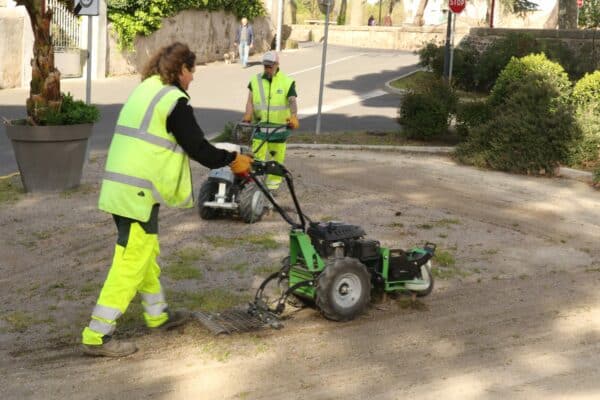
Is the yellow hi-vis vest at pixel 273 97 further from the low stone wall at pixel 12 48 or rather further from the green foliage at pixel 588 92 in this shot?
the low stone wall at pixel 12 48

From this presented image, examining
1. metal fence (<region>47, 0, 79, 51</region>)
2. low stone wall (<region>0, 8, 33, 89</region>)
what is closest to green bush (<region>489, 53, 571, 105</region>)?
low stone wall (<region>0, 8, 33, 89</region>)

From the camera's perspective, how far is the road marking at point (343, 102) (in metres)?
22.5

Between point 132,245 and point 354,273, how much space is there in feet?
5.37

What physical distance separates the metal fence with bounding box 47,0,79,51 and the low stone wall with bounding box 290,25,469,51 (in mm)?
22378

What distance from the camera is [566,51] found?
27.9m

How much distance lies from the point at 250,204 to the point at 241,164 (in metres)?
3.64

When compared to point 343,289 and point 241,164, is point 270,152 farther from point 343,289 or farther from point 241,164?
point 241,164

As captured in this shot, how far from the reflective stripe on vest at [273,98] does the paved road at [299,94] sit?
172 inches

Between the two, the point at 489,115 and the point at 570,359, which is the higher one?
the point at 489,115

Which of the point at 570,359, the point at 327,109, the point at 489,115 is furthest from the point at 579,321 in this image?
the point at 327,109

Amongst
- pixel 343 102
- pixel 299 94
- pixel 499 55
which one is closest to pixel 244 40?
pixel 299 94

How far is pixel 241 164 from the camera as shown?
6.39m

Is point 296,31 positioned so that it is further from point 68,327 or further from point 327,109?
point 68,327

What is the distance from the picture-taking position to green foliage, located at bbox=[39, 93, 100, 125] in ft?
38.0
